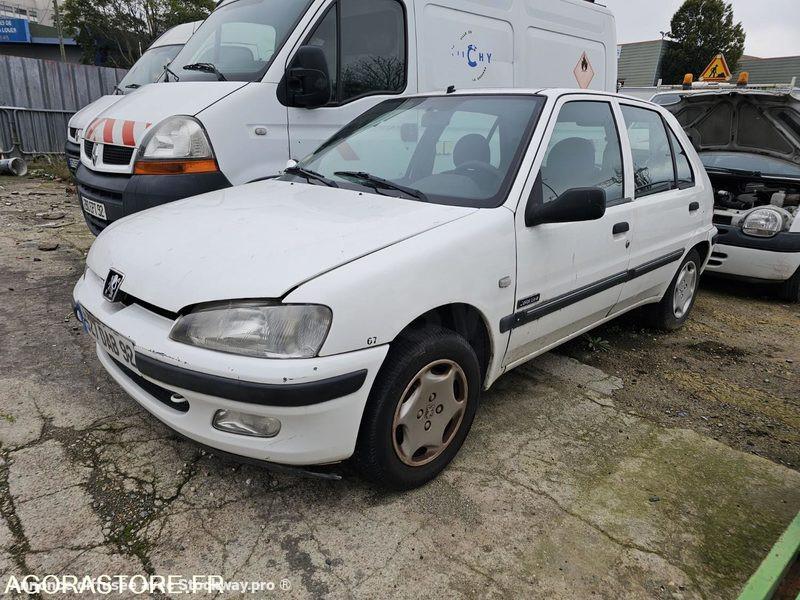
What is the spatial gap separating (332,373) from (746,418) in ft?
7.82

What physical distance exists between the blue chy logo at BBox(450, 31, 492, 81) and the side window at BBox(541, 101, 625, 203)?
1989 mm

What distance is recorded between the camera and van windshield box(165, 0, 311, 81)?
3930mm

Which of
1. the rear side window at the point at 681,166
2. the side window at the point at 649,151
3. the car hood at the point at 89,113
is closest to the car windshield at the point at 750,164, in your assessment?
the rear side window at the point at 681,166

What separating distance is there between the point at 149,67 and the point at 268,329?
24.8 feet

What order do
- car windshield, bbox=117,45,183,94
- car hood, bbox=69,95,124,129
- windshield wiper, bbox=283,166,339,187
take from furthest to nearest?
car windshield, bbox=117,45,183,94, car hood, bbox=69,95,124,129, windshield wiper, bbox=283,166,339,187

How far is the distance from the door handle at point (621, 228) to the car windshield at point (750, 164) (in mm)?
3448

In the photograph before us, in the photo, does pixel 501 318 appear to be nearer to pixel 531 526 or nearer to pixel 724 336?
pixel 531 526

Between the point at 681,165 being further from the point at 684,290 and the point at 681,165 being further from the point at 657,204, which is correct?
the point at 684,290

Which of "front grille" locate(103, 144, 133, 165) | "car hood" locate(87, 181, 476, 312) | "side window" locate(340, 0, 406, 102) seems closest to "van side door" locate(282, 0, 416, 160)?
"side window" locate(340, 0, 406, 102)

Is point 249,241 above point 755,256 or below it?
above

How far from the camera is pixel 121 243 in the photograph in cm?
235

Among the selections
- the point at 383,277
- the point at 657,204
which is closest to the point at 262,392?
the point at 383,277

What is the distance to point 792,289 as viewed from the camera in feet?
16.2

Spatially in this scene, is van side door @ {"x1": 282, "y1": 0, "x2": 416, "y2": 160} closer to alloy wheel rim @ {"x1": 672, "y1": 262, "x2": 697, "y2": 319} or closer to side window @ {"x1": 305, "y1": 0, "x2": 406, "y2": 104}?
side window @ {"x1": 305, "y1": 0, "x2": 406, "y2": 104}
